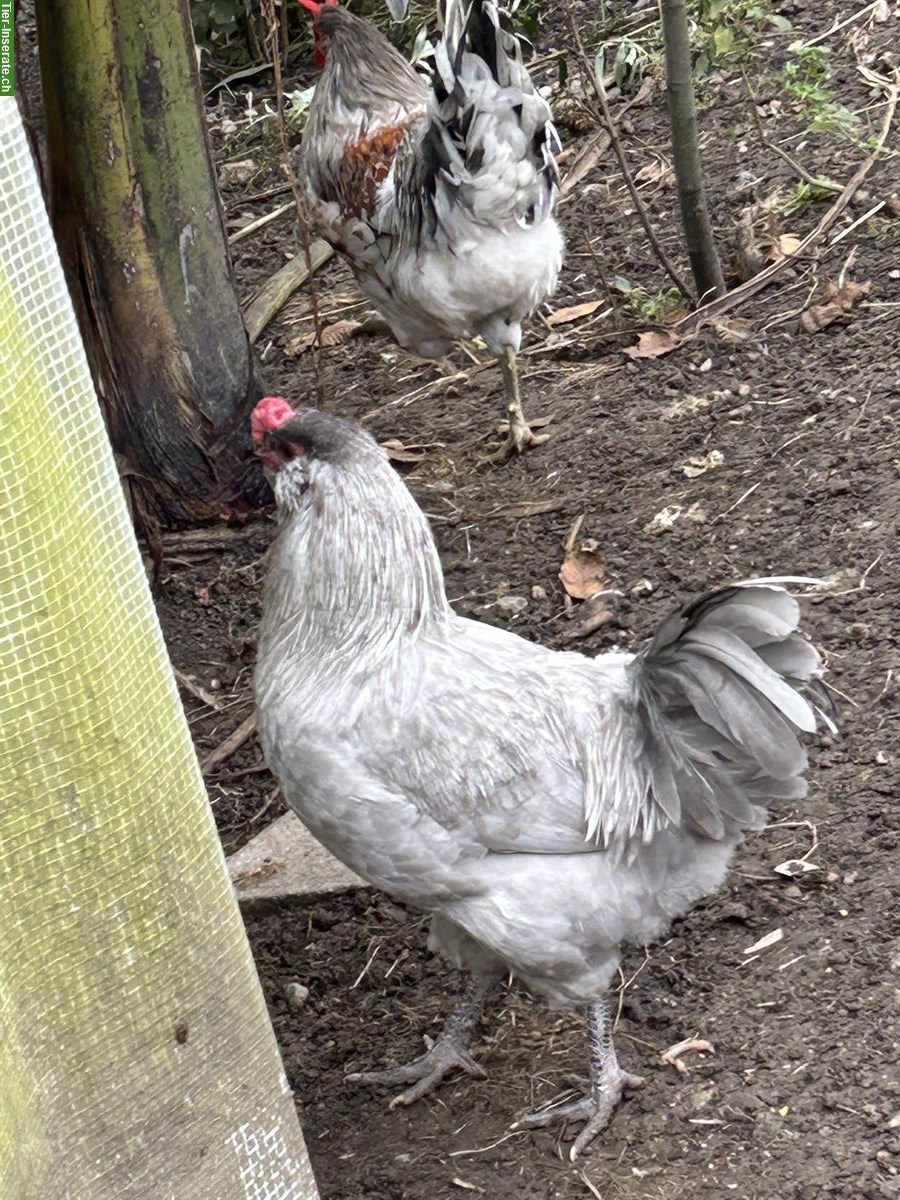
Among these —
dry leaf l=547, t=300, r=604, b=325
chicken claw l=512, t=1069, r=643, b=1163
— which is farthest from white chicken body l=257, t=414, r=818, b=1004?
dry leaf l=547, t=300, r=604, b=325

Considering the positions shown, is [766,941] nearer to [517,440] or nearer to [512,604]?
[512,604]

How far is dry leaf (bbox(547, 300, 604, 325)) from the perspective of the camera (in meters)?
5.94

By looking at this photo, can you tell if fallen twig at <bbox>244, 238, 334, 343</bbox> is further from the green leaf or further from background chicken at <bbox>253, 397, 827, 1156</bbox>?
background chicken at <bbox>253, 397, 827, 1156</bbox>

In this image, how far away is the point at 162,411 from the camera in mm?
5082

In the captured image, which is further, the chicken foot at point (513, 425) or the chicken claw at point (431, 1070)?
the chicken foot at point (513, 425)

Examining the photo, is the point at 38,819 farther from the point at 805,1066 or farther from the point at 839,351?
the point at 839,351

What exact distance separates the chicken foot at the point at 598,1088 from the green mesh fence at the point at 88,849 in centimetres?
94

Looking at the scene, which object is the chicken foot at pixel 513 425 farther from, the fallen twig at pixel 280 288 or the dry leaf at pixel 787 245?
the fallen twig at pixel 280 288

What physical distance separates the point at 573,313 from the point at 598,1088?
3.60 metres

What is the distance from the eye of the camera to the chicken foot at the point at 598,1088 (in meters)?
3.12

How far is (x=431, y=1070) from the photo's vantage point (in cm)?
336

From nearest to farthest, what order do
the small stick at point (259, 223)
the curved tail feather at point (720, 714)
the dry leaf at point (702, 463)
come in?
the curved tail feather at point (720, 714), the dry leaf at point (702, 463), the small stick at point (259, 223)

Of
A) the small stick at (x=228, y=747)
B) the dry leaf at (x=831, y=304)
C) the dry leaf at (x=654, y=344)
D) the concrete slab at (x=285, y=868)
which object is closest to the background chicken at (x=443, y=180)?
the dry leaf at (x=654, y=344)

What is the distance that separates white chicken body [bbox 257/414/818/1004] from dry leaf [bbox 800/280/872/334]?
2632mm
